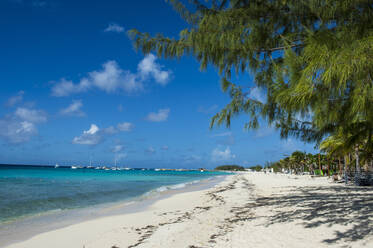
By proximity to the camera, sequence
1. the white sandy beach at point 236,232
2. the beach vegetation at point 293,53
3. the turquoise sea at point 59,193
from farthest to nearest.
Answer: the turquoise sea at point 59,193 < the white sandy beach at point 236,232 < the beach vegetation at point 293,53

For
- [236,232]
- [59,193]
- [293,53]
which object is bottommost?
[59,193]

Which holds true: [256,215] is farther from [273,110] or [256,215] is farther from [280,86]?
[280,86]

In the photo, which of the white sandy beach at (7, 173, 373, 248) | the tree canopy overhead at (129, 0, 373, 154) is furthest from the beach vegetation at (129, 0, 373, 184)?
the white sandy beach at (7, 173, 373, 248)

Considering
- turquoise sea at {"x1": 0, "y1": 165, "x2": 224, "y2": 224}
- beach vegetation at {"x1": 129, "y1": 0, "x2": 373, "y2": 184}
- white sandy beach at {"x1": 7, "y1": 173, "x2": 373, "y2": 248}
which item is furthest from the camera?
turquoise sea at {"x1": 0, "y1": 165, "x2": 224, "y2": 224}

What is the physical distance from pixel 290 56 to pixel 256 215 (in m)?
5.12

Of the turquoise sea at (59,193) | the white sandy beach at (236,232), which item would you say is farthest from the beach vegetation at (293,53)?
the turquoise sea at (59,193)

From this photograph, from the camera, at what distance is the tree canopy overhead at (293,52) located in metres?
2.40

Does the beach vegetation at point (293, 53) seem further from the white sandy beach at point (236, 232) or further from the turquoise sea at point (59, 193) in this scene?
the turquoise sea at point (59, 193)

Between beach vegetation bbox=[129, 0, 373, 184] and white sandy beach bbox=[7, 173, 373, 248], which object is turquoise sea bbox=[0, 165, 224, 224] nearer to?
white sandy beach bbox=[7, 173, 373, 248]

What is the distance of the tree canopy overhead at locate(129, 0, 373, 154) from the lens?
7.89 ft

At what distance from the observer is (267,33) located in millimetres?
3818

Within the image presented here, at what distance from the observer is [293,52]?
317 cm

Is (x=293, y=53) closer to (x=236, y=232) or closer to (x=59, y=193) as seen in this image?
(x=236, y=232)

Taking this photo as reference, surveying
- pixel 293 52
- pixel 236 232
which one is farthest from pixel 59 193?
pixel 293 52
